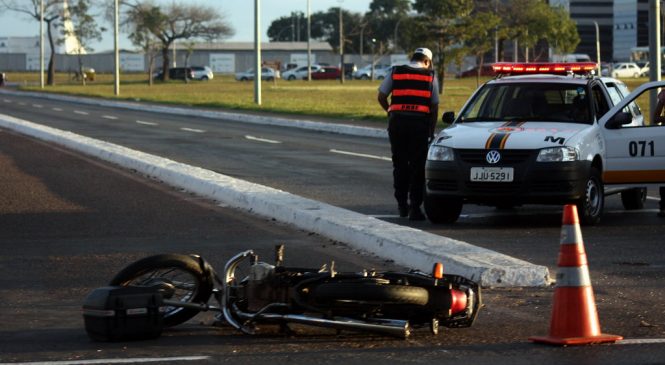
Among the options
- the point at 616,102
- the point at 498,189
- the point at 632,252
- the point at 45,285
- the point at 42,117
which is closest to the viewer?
the point at 45,285

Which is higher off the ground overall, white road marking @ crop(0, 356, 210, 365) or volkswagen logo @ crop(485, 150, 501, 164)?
volkswagen logo @ crop(485, 150, 501, 164)

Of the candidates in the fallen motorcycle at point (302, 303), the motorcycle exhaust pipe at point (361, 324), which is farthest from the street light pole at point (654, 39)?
the motorcycle exhaust pipe at point (361, 324)

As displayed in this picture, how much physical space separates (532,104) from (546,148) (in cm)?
133

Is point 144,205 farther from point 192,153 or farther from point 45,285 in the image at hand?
point 192,153

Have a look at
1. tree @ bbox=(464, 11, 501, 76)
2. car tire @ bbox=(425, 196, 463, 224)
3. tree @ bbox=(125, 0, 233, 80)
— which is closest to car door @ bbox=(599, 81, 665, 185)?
car tire @ bbox=(425, 196, 463, 224)

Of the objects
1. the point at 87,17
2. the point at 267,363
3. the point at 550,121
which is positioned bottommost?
the point at 267,363

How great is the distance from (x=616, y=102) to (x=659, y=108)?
2.09 ft

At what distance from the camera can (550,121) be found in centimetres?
1384

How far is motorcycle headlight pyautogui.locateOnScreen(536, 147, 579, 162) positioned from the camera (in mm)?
12930

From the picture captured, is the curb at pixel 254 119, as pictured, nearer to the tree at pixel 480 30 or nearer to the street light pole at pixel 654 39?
the street light pole at pixel 654 39

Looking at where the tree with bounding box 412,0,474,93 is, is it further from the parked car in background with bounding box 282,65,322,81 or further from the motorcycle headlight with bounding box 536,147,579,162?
the parked car in background with bounding box 282,65,322,81

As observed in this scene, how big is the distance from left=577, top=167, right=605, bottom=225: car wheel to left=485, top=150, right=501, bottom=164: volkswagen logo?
0.92 m

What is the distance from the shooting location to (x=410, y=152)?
13711mm

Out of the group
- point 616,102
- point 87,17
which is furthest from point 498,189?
point 87,17
